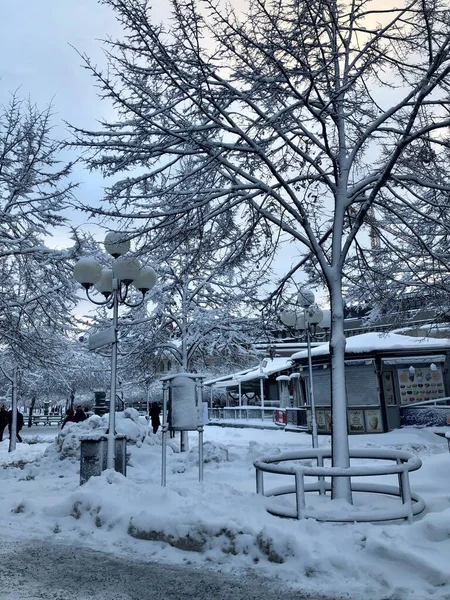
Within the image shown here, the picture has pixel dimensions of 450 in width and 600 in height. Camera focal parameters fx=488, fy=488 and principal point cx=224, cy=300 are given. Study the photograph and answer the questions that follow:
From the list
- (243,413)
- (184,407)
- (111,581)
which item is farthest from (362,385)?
(111,581)

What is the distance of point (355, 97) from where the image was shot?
335 inches

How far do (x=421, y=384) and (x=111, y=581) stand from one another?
752 inches

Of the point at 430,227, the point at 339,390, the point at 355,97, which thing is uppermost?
the point at 355,97

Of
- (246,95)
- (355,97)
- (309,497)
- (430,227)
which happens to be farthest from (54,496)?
(430,227)

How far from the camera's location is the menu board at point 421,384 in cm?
2083

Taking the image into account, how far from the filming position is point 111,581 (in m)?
4.43

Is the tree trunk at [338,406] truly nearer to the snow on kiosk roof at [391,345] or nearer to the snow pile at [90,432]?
the snow pile at [90,432]

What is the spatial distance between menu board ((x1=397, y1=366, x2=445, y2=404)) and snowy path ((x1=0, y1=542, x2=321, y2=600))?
59.2 ft

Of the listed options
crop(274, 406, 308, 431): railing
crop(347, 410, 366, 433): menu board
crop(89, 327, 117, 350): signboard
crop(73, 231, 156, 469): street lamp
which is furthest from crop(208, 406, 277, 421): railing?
crop(89, 327, 117, 350): signboard

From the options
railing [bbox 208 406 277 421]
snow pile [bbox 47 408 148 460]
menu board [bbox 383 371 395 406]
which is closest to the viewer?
snow pile [bbox 47 408 148 460]

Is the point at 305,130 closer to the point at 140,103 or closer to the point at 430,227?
the point at 140,103

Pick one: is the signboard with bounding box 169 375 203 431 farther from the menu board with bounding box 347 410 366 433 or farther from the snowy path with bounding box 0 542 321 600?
the menu board with bounding box 347 410 366 433

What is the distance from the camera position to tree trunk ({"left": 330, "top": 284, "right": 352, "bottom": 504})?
6301 mm

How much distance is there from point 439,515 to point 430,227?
8887 millimetres
